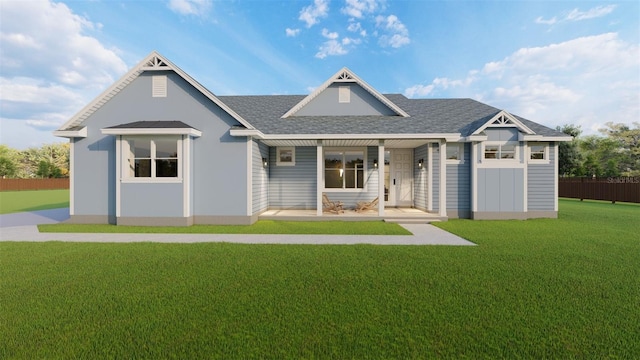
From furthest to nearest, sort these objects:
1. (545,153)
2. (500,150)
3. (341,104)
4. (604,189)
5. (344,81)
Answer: (604,189), (341,104), (344,81), (545,153), (500,150)

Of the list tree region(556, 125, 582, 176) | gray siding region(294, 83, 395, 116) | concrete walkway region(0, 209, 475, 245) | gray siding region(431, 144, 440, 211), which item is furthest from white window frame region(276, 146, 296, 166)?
tree region(556, 125, 582, 176)

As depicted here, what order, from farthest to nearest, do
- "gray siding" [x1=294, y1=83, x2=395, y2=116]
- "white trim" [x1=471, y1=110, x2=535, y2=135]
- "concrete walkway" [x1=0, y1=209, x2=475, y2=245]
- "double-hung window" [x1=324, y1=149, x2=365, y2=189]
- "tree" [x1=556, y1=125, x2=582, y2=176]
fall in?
1. "tree" [x1=556, y1=125, x2=582, y2=176]
2. "double-hung window" [x1=324, y1=149, x2=365, y2=189]
3. "gray siding" [x1=294, y1=83, x2=395, y2=116]
4. "white trim" [x1=471, y1=110, x2=535, y2=135]
5. "concrete walkway" [x1=0, y1=209, x2=475, y2=245]

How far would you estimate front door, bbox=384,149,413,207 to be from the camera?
13992 mm

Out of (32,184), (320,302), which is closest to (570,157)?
(320,302)

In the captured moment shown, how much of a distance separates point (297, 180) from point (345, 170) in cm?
233

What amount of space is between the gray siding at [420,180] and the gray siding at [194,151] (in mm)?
7976

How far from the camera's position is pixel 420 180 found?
13.1 m

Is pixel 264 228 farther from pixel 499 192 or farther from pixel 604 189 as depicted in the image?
pixel 604 189

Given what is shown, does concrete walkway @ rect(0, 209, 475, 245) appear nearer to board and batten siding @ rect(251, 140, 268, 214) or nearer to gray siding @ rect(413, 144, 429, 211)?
board and batten siding @ rect(251, 140, 268, 214)

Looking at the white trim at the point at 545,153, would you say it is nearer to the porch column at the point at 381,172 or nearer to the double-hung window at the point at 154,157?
the porch column at the point at 381,172

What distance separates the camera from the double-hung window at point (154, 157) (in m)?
9.97

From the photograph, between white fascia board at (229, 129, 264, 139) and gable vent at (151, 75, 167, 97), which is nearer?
white fascia board at (229, 129, 264, 139)

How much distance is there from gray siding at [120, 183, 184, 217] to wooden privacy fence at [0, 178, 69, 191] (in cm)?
3879

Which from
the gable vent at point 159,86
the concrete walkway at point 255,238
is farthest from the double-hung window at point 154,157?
the concrete walkway at point 255,238
